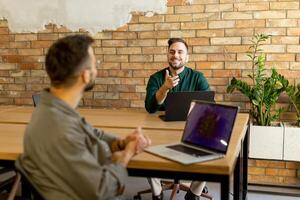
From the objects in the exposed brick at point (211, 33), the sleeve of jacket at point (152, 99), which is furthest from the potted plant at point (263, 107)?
the sleeve of jacket at point (152, 99)

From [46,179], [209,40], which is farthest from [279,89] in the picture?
[46,179]

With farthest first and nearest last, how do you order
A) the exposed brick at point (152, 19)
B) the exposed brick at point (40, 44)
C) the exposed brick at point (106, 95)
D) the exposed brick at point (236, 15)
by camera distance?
the exposed brick at point (40, 44), the exposed brick at point (106, 95), the exposed brick at point (152, 19), the exposed brick at point (236, 15)

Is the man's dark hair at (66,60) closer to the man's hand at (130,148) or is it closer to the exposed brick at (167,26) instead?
the man's hand at (130,148)

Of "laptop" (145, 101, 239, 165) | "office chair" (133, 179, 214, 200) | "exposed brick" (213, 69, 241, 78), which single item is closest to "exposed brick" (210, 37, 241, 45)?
"exposed brick" (213, 69, 241, 78)

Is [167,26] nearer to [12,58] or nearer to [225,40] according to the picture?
[225,40]

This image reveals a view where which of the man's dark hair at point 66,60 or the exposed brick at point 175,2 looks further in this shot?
the exposed brick at point 175,2

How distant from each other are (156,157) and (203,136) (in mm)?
247

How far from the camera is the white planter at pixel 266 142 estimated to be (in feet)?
10.1

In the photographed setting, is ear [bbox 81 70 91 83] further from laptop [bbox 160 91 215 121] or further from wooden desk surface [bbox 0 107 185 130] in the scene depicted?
laptop [bbox 160 91 215 121]

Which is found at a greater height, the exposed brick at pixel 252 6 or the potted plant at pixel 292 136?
the exposed brick at pixel 252 6

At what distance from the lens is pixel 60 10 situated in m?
3.75

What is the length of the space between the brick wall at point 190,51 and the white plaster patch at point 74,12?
0.23 ft

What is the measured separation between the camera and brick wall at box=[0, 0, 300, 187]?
325cm

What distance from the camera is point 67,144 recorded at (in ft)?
4.13
